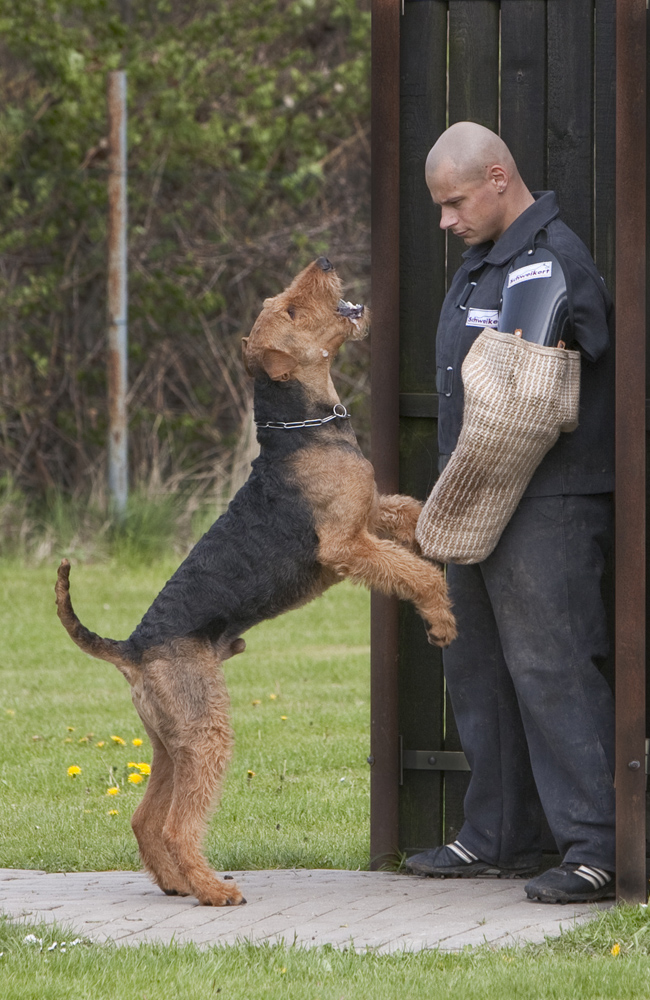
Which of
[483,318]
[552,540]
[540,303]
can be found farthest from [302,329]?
[552,540]

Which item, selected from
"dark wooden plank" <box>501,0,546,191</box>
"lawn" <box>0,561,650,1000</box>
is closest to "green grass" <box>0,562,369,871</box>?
"lawn" <box>0,561,650,1000</box>

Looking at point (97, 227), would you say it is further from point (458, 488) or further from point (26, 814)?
point (458, 488)

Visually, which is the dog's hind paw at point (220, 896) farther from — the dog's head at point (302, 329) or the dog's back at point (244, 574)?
the dog's head at point (302, 329)

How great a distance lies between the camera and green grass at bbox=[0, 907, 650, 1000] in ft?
11.1

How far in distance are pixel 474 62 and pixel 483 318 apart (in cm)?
110

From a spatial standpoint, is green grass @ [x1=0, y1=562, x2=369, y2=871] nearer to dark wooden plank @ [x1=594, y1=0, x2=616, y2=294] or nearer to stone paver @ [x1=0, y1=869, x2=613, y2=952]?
stone paver @ [x1=0, y1=869, x2=613, y2=952]

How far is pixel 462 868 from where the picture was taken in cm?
467

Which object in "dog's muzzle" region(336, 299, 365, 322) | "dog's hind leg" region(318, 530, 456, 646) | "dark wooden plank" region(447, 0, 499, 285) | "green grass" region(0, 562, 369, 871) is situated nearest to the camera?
"dog's hind leg" region(318, 530, 456, 646)

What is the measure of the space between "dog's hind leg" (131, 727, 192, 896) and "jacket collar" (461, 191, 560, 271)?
1.88 m

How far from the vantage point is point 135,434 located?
14.0 metres

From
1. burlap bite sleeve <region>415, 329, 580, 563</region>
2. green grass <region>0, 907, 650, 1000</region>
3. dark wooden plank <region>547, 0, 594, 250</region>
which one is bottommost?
green grass <region>0, 907, 650, 1000</region>

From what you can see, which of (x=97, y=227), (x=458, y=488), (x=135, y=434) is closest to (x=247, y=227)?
(x=97, y=227)

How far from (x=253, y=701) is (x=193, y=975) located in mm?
4513

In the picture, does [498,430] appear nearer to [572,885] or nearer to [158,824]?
[572,885]
